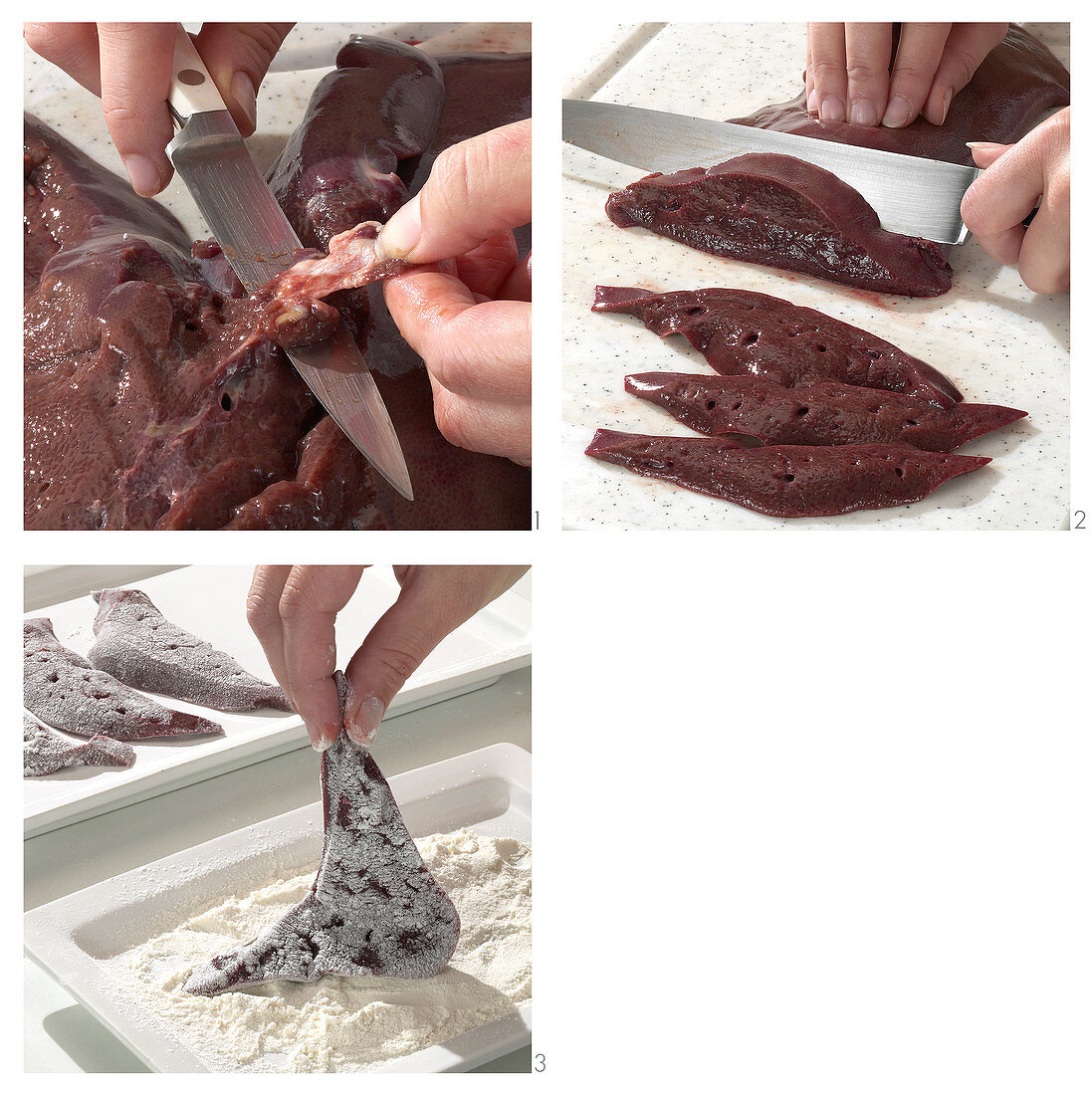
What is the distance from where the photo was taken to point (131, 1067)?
3.13 feet

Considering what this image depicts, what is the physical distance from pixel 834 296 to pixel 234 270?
601 mm

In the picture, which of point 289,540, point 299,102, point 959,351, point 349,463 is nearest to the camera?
point 289,540

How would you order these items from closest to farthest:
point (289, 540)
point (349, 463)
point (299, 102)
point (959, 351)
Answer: point (289, 540), point (349, 463), point (959, 351), point (299, 102)

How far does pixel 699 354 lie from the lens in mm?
1034

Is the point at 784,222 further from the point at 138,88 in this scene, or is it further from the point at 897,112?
the point at 138,88

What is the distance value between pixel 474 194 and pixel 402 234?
0.35 ft

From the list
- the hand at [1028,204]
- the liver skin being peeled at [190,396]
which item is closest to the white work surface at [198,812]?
the liver skin being peeled at [190,396]

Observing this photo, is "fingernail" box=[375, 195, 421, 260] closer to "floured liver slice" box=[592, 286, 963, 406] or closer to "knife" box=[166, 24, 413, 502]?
"knife" box=[166, 24, 413, 502]

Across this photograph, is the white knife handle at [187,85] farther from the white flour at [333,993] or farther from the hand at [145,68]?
the white flour at [333,993]

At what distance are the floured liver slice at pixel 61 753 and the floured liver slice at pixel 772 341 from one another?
75 cm

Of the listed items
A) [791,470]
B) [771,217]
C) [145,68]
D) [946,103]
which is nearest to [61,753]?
[145,68]

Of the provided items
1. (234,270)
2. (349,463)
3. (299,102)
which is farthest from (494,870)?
(299,102)

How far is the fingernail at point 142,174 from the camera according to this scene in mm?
1043

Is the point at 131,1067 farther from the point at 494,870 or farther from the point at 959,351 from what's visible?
the point at 959,351
